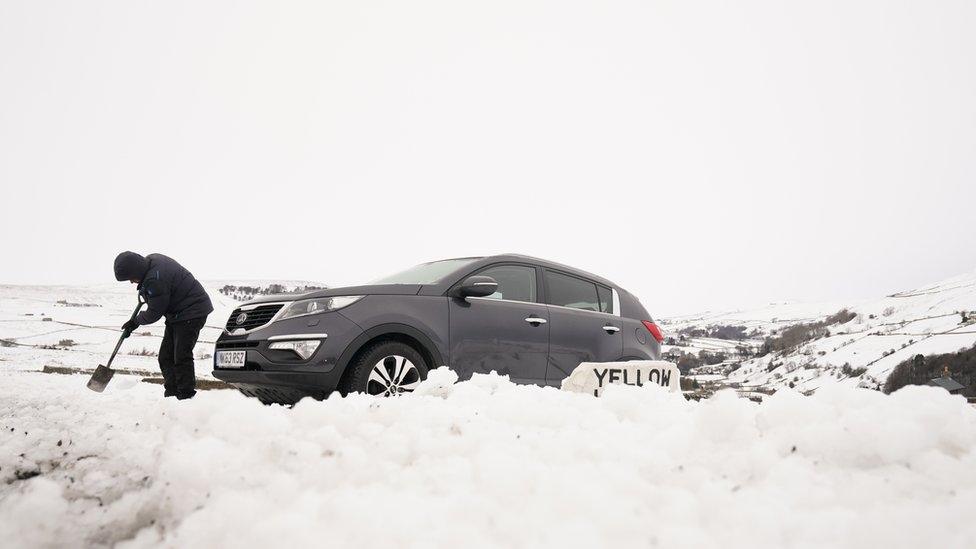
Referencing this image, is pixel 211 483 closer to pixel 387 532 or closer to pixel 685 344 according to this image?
pixel 387 532

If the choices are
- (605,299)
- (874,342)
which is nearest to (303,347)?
(605,299)

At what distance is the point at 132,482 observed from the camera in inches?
67.9

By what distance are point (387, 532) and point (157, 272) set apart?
19.8ft

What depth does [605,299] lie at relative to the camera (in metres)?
6.47

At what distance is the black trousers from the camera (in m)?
6.38

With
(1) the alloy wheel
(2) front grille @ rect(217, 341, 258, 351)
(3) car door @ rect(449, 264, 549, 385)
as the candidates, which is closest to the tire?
(1) the alloy wheel

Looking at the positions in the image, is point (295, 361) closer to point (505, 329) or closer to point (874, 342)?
point (505, 329)

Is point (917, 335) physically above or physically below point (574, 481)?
below

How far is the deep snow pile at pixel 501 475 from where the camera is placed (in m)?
1.33

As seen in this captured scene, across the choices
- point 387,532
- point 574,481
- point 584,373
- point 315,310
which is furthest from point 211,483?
point 315,310

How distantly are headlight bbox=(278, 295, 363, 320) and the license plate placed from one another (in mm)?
468

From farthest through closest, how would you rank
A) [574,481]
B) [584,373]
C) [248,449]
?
→ [584,373]
[248,449]
[574,481]

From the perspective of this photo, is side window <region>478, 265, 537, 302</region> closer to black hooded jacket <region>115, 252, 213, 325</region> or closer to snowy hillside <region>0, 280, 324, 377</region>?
snowy hillside <region>0, 280, 324, 377</region>

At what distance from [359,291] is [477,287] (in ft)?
3.36
